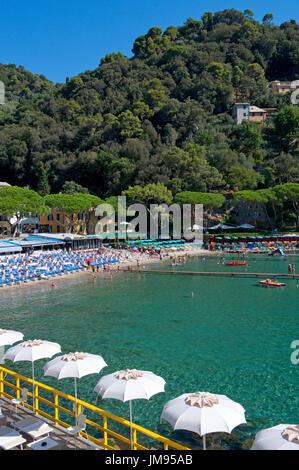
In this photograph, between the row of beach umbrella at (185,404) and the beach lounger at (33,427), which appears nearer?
the row of beach umbrella at (185,404)

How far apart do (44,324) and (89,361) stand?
11.6m

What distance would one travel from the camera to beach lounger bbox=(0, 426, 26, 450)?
22.9ft

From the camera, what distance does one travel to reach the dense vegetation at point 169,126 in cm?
6819

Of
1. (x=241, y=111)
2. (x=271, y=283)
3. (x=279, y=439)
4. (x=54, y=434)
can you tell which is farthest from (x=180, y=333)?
(x=241, y=111)

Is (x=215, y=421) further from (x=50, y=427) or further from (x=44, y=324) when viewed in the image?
(x=44, y=324)

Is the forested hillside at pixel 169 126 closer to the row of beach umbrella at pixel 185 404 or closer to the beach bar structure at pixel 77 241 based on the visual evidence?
the beach bar structure at pixel 77 241

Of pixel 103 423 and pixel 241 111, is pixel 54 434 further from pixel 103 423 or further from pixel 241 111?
pixel 241 111

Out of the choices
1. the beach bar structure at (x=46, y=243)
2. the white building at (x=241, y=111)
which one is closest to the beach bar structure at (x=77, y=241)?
the beach bar structure at (x=46, y=243)

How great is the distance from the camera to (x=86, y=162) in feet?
258

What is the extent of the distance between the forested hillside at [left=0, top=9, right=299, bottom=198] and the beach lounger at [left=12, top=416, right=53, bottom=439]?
58.3 m

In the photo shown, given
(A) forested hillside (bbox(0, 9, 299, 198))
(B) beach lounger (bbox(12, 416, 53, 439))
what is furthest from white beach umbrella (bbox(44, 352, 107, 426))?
(A) forested hillside (bbox(0, 9, 299, 198))

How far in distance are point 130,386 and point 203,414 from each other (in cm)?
188

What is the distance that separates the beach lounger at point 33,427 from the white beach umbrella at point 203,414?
2.51m

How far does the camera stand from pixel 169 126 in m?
82.1
